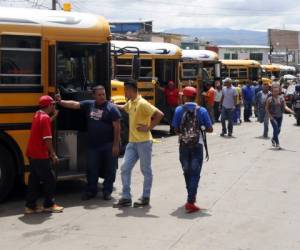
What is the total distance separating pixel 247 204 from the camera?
28.1 ft

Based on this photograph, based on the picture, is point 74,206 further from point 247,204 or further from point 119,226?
point 247,204

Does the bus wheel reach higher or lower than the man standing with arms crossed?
lower

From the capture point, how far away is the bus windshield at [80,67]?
918 centimetres

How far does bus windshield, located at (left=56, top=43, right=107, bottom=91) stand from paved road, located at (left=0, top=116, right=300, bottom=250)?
5.83 ft

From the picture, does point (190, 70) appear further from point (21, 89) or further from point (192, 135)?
point (192, 135)

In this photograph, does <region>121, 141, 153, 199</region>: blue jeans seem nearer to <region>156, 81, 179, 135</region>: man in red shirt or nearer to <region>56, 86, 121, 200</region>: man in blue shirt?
<region>56, 86, 121, 200</region>: man in blue shirt

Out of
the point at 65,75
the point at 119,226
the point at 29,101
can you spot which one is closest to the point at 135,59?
the point at 65,75

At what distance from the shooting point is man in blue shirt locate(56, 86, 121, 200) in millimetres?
8688

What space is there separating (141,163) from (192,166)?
2.52 feet

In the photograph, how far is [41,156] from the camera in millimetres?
7926

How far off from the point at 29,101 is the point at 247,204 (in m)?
3.51

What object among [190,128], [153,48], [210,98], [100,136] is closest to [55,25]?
[100,136]

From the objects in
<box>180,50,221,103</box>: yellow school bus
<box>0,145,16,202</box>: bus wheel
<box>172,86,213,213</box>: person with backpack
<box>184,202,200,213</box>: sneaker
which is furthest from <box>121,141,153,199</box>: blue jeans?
<box>180,50,221,103</box>: yellow school bus

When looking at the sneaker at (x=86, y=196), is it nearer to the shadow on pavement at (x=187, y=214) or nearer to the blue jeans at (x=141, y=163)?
the blue jeans at (x=141, y=163)
